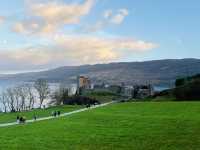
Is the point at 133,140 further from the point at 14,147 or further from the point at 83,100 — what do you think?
the point at 83,100

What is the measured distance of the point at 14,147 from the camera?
25.1m

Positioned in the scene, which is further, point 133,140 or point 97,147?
point 133,140

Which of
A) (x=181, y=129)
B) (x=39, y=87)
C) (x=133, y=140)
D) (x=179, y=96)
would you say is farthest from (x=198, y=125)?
(x=39, y=87)

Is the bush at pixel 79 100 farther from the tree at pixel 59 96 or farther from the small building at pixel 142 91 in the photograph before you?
the small building at pixel 142 91

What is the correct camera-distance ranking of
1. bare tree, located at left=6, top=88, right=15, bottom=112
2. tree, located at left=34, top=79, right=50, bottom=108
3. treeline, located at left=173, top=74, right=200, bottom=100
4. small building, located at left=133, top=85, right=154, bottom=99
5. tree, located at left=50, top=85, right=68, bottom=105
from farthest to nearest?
1. small building, located at left=133, top=85, right=154, bottom=99
2. tree, located at left=50, top=85, right=68, bottom=105
3. tree, located at left=34, top=79, right=50, bottom=108
4. bare tree, located at left=6, top=88, right=15, bottom=112
5. treeline, located at left=173, top=74, right=200, bottom=100

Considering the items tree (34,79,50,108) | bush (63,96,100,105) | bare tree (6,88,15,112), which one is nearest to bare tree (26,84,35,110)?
tree (34,79,50,108)

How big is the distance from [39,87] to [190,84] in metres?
43.0

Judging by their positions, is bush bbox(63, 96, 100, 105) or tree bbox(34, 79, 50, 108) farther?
bush bbox(63, 96, 100, 105)

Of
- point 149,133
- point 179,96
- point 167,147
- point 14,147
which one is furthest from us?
point 179,96

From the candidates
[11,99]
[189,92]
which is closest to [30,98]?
[11,99]

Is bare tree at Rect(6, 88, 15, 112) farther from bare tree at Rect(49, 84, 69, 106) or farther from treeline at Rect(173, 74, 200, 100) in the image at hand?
treeline at Rect(173, 74, 200, 100)

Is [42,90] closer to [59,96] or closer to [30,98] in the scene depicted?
[30,98]

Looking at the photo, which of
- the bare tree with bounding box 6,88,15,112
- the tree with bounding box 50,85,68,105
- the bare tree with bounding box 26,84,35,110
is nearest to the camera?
the bare tree with bounding box 6,88,15,112

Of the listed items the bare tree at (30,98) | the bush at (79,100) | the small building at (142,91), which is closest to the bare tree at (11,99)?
the bare tree at (30,98)
